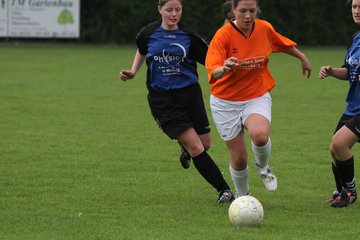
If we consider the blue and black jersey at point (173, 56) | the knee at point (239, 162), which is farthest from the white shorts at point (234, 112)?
the blue and black jersey at point (173, 56)

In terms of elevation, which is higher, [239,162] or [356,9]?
[356,9]

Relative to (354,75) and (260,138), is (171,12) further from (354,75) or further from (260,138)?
(354,75)

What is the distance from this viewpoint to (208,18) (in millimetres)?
32062

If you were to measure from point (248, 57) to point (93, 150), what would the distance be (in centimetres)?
378

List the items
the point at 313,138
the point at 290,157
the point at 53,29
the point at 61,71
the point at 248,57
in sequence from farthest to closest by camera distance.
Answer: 1. the point at 53,29
2. the point at 61,71
3. the point at 313,138
4. the point at 290,157
5. the point at 248,57

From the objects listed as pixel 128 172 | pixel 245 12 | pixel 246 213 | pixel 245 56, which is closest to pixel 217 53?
pixel 245 56

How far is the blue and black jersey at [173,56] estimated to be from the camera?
7457 millimetres

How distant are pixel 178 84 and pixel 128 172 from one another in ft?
5.37

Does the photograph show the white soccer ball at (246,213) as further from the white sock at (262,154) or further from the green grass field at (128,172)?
the white sock at (262,154)

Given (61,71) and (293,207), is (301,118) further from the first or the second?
(61,71)

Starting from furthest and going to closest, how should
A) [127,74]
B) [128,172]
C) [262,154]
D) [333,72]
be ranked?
[128,172], [127,74], [333,72], [262,154]

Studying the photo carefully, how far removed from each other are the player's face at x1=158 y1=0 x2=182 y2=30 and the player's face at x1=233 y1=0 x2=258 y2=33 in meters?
0.65

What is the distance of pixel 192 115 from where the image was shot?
7602 millimetres

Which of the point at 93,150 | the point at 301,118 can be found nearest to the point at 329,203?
the point at 93,150
